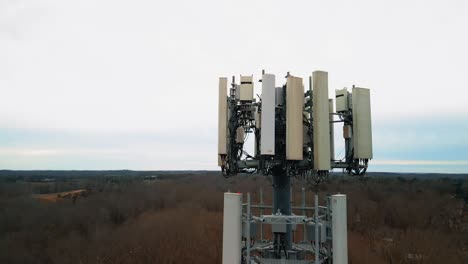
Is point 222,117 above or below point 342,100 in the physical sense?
below

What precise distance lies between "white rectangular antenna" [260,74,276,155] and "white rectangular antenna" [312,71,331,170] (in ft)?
2.76

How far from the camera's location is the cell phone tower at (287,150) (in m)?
6.95

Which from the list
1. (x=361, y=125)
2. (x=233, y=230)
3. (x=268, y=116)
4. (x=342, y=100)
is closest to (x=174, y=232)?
(x=233, y=230)

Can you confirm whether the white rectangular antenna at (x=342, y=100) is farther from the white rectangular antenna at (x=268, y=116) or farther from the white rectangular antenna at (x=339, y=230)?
the white rectangular antenna at (x=339, y=230)

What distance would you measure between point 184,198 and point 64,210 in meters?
21.0

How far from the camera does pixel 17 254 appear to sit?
26484 mm

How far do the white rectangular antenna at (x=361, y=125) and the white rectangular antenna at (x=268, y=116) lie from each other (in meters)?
2.06

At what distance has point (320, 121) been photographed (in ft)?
22.9

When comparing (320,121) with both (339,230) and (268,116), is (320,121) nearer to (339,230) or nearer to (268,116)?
(268,116)

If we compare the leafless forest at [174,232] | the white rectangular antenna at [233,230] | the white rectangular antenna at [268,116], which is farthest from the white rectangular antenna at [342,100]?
the leafless forest at [174,232]

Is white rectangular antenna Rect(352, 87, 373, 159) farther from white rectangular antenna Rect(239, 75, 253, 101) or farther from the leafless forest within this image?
the leafless forest

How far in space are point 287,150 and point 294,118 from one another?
649mm

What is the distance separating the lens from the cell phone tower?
6945 millimetres

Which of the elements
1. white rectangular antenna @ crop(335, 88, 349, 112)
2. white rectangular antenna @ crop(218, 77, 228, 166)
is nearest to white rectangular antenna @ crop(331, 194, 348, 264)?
white rectangular antenna @ crop(335, 88, 349, 112)
